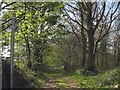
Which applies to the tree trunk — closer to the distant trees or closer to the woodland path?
the distant trees

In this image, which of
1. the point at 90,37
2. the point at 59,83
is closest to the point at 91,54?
the point at 90,37

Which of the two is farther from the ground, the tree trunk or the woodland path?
the tree trunk

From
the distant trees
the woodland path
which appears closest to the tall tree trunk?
the distant trees

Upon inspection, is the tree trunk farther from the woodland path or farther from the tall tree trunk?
the woodland path

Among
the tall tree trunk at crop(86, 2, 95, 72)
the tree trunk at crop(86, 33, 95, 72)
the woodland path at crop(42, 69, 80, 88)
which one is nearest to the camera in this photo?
the woodland path at crop(42, 69, 80, 88)

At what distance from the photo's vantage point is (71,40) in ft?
129

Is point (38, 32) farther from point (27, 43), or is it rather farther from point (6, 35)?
point (6, 35)

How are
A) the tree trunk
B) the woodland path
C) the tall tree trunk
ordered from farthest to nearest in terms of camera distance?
the tree trunk, the tall tree trunk, the woodland path

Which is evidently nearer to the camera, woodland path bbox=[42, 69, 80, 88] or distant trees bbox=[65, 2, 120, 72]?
woodland path bbox=[42, 69, 80, 88]

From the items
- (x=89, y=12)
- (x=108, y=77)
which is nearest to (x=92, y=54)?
(x=89, y=12)

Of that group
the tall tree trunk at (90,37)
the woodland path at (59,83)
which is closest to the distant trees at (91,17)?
the tall tree trunk at (90,37)

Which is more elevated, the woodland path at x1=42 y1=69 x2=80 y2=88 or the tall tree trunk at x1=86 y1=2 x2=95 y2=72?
Result: the tall tree trunk at x1=86 y1=2 x2=95 y2=72

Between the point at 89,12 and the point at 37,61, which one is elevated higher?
the point at 89,12

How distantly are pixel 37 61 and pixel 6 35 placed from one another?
215 inches
